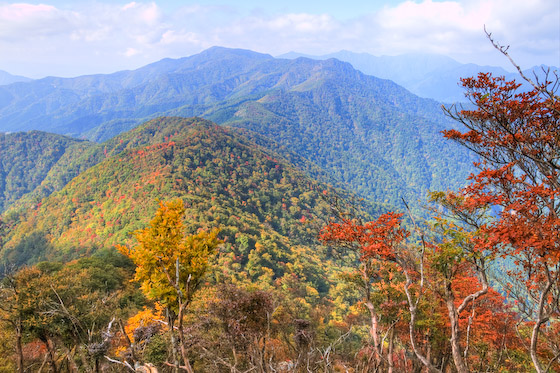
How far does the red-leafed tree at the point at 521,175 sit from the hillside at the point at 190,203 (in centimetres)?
4472

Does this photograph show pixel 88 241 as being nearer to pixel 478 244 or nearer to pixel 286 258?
pixel 286 258

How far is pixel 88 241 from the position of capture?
62000mm

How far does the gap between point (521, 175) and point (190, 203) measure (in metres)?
61.1

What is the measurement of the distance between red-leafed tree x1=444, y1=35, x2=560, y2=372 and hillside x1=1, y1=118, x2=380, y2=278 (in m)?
44.7

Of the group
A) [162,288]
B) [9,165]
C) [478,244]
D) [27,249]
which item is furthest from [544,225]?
[9,165]

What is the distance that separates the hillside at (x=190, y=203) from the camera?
58.9 meters

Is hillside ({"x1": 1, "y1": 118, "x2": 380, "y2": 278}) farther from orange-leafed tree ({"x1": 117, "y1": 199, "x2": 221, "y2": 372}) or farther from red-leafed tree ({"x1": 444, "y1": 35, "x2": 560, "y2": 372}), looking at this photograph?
red-leafed tree ({"x1": 444, "y1": 35, "x2": 560, "y2": 372})

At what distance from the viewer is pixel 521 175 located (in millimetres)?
7953

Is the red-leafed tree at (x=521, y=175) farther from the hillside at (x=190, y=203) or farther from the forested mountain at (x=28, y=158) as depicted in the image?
the forested mountain at (x=28, y=158)

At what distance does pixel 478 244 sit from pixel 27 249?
84400mm

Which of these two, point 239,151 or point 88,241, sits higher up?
point 239,151

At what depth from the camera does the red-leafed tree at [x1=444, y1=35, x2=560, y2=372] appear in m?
6.18

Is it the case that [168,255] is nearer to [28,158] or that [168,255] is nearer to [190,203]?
[190,203]

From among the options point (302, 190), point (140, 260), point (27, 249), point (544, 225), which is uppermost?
point (544, 225)
